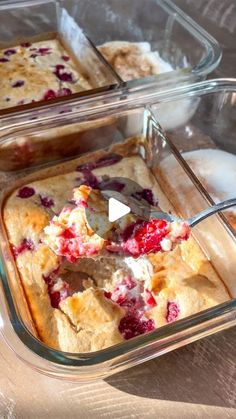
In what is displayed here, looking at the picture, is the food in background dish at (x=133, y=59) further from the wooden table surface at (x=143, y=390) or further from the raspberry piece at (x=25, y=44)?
the wooden table surface at (x=143, y=390)

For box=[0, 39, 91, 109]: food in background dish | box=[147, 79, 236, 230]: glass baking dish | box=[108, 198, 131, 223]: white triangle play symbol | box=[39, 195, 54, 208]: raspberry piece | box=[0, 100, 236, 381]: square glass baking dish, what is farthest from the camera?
box=[0, 39, 91, 109]: food in background dish

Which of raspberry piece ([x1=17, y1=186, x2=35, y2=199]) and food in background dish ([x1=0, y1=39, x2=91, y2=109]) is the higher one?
food in background dish ([x1=0, y1=39, x2=91, y2=109])

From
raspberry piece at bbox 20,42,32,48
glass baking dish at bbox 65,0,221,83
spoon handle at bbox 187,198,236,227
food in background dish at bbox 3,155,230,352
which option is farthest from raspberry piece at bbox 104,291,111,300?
raspberry piece at bbox 20,42,32,48

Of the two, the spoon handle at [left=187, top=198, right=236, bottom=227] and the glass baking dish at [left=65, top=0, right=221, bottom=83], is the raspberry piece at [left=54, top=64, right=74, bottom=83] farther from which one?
the spoon handle at [left=187, top=198, right=236, bottom=227]

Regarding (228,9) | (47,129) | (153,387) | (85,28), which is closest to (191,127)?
(47,129)

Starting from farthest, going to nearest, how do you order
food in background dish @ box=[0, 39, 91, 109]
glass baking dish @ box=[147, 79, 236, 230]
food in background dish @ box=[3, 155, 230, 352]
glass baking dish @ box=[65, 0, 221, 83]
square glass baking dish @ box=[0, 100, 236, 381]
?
glass baking dish @ box=[65, 0, 221, 83] → food in background dish @ box=[0, 39, 91, 109] → glass baking dish @ box=[147, 79, 236, 230] → food in background dish @ box=[3, 155, 230, 352] → square glass baking dish @ box=[0, 100, 236, 381]

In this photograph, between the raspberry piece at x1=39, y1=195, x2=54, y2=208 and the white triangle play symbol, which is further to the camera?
the raspberry piece at x1=39, y1=195, x2=54, y2=208
